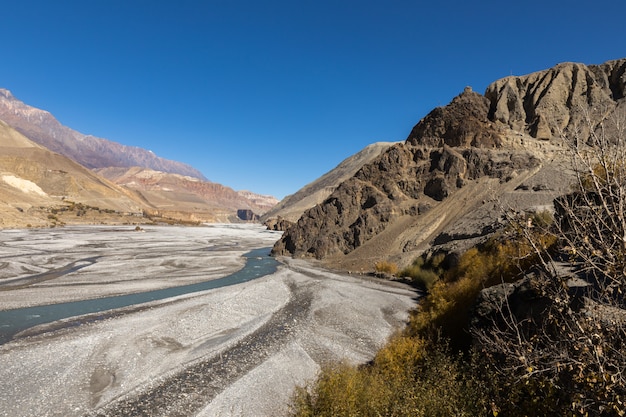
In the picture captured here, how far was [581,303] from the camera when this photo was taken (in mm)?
8102

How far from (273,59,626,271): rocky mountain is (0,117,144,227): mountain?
83857mm

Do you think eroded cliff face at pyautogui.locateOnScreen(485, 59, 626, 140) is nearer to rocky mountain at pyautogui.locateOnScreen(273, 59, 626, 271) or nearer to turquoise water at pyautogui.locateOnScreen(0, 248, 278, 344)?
rocky mountain at pyautogui.locateOnScreen(273, 59, 626, 271)

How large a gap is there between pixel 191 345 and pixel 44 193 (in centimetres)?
15043

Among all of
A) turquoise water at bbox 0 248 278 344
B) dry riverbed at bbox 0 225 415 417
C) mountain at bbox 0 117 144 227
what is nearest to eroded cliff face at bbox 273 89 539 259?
dry riverbed at bbox 0 225 415 417

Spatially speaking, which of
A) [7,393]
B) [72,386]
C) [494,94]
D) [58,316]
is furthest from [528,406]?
[494,94]

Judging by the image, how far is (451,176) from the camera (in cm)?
4769

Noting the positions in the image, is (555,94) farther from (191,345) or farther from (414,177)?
Answer: (191,345)

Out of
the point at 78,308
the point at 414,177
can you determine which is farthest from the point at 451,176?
the point at 78,308

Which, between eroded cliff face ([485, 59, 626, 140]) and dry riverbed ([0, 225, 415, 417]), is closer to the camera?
dry riverbed ([0, 225, 415, 417])

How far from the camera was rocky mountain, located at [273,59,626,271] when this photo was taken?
41188mm

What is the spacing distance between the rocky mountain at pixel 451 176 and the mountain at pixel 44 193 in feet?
275

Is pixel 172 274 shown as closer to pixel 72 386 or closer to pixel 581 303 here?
pixel 72 386

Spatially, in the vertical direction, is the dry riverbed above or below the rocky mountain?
below

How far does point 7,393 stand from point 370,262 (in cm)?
3382
